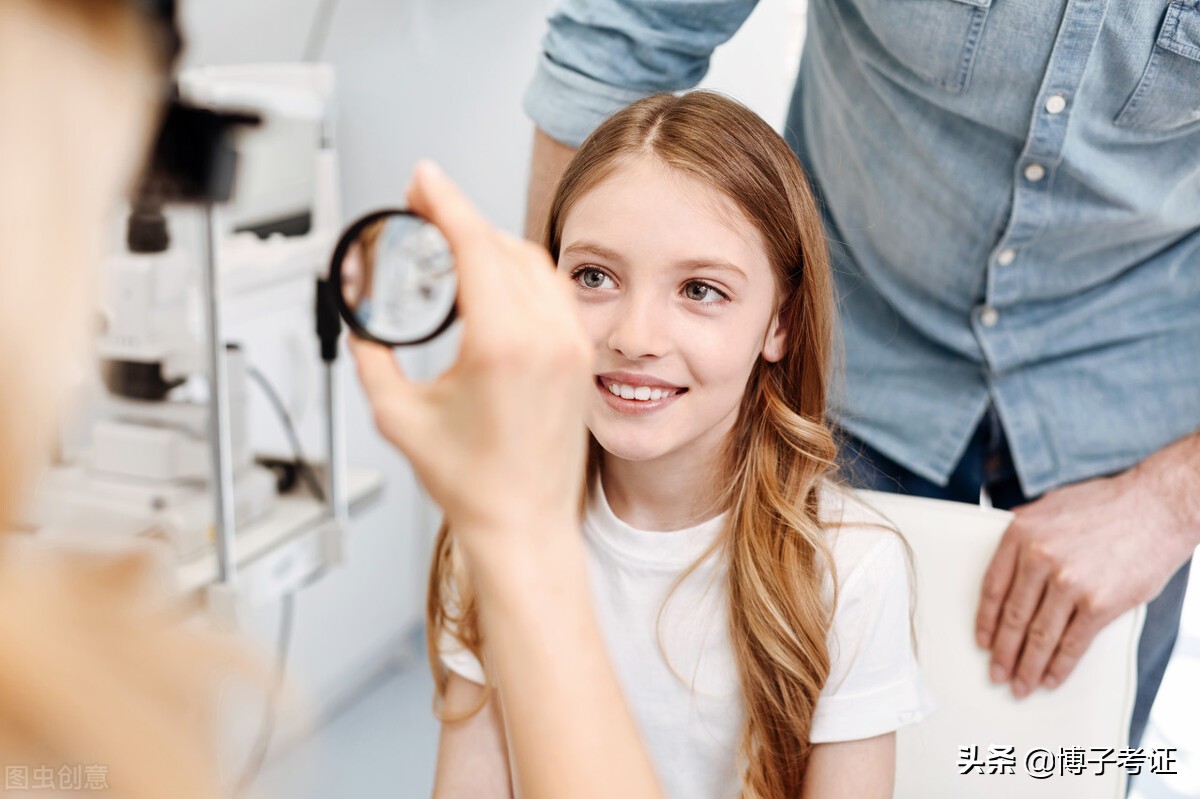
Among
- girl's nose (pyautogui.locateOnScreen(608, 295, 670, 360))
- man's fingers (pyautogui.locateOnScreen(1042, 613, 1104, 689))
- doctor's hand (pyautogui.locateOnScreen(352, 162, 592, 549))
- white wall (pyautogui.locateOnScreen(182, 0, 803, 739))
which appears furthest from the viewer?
white wall (pyautogui.locateOnScreen(182, 0, 803, 739))

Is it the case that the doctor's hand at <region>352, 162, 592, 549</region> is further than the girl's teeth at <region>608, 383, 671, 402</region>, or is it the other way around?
the girl's teeth at <region>608, 383, 671, 402</region>

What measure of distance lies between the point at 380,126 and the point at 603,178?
1.73 metres

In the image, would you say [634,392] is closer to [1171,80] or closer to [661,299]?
[661,299]

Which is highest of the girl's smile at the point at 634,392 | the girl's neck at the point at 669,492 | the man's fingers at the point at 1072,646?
the girl's smile at the point at 634,392

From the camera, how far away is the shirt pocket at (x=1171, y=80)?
1067 millimetres

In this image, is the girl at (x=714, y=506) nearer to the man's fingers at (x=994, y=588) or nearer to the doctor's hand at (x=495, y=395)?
the man's fingers at (x=994, y=588)

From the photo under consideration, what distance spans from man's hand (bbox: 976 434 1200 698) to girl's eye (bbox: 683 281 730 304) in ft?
1.25

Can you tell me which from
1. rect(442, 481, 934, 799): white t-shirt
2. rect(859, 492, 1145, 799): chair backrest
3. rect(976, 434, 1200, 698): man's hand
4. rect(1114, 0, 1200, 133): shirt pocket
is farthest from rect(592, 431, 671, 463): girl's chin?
rect(1114, 0, 1200, 133): shirt pocket

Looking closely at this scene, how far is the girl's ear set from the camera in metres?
1.14

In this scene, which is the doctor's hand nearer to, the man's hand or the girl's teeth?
the girl's teeth

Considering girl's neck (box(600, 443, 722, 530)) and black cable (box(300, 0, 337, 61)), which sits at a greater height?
black cable (box(300, 0, 337, 61))

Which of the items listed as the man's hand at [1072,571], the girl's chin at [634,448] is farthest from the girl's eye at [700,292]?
the man's hand at [1072,571]

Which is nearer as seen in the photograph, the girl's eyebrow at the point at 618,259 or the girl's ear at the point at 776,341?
the girl's eyebrow at the point at 618,259

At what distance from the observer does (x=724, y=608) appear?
44.0 inches
